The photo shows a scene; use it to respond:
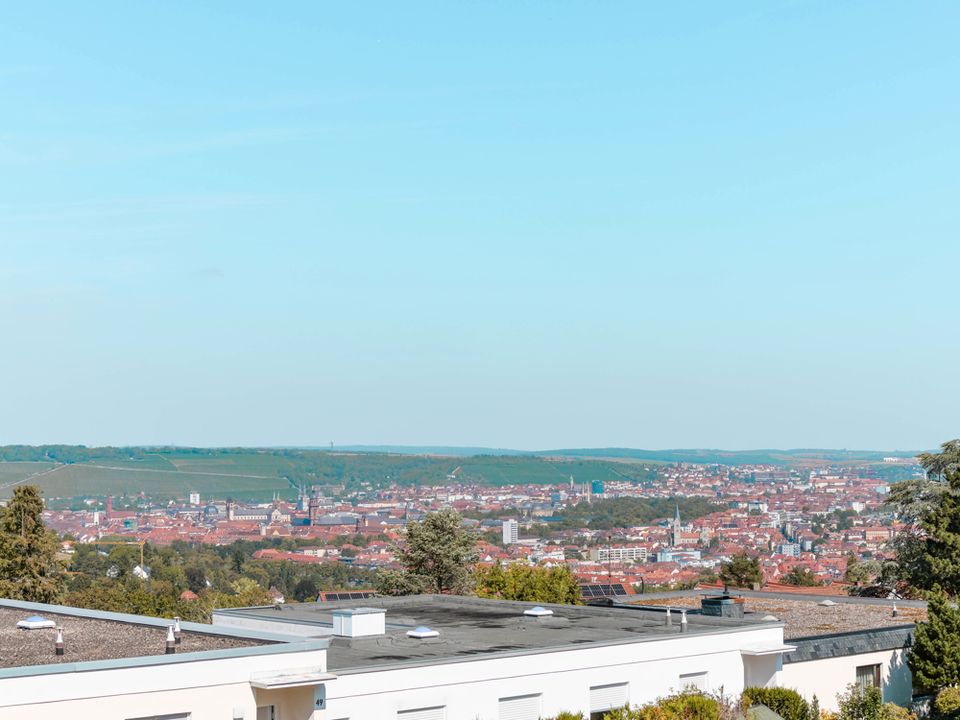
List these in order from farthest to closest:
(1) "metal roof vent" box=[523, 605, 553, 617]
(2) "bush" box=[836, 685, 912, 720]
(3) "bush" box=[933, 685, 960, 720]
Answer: (1) "metal roof vent" box=[523, 605, 553, 617] < (3) "bush" box=[933, 685, 960, 720] < (2) "bush" box=[836, 685, 912, 720]

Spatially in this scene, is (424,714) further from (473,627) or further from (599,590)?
(599,590)

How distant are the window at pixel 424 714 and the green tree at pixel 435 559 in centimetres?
3969

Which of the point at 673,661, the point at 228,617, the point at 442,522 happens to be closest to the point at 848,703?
the point at 673,661

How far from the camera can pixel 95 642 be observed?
62.5 ft

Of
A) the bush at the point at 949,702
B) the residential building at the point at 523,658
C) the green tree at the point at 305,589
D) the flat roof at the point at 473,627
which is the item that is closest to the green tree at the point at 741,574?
the flat roof at the point at 473,627

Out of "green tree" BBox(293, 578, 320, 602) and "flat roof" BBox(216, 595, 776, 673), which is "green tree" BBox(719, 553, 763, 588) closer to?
"flat roof" BBox(216, 595, 776, 673)

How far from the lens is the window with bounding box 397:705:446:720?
19366 millimetres

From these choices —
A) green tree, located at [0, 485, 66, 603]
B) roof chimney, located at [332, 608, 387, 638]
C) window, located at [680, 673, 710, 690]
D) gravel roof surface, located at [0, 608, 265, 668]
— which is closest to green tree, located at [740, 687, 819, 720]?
window, located at [680, 673, 710, 690]

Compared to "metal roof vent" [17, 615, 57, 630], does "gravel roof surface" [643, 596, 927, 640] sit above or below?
below

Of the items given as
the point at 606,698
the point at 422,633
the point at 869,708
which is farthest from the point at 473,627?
the point at 869,708

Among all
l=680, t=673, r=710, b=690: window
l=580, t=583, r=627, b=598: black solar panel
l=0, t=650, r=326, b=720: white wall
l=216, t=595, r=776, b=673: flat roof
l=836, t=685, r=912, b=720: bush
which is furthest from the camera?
l=580, t=583, r=627, b=598: black solar panel

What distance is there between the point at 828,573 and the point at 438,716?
385ft

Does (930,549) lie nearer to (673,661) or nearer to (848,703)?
(848,703)

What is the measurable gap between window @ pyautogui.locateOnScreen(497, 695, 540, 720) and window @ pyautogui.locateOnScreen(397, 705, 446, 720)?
3.79 ft
